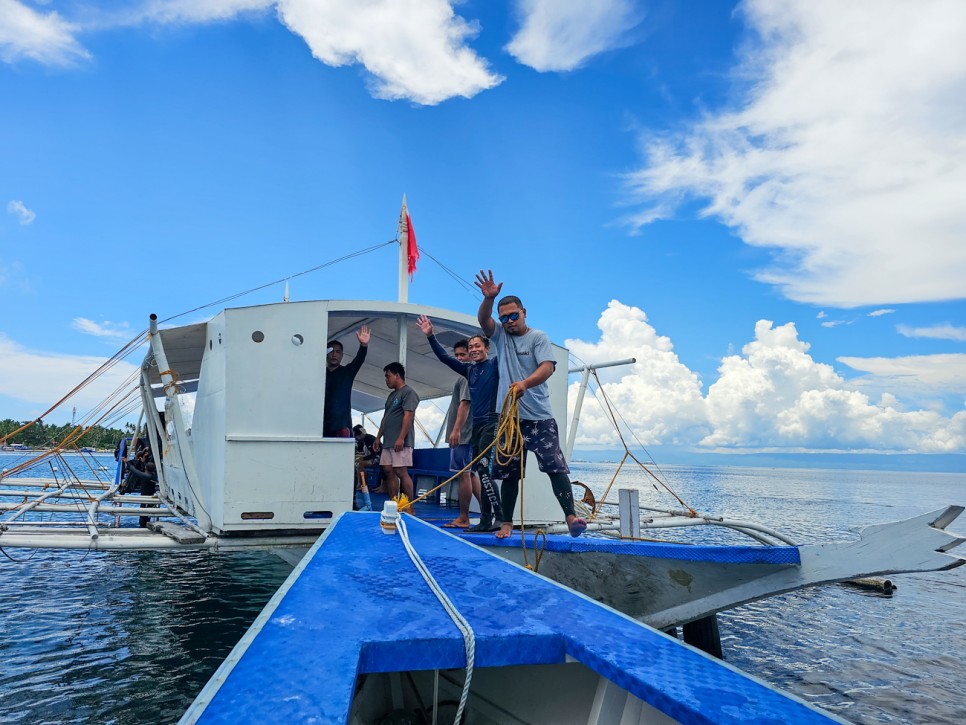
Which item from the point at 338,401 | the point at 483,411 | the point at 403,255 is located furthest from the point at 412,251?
the point at 483,411

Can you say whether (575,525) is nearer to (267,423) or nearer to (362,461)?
(267,423)

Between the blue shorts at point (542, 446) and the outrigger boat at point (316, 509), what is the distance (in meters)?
0.53

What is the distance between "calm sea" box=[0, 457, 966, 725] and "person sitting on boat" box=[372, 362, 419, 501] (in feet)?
7.71

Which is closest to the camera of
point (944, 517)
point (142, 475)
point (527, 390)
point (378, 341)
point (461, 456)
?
point (944, 517)

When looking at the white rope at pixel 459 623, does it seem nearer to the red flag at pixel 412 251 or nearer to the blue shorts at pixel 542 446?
the blue shorts at pixel 542 446

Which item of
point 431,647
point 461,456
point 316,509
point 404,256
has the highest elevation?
point 404,256

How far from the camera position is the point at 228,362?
6.20 metres

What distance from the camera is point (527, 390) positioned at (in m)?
4.73

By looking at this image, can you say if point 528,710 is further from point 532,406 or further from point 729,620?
point 729,620

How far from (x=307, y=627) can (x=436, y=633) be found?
410mm

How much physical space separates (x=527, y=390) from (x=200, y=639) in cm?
440

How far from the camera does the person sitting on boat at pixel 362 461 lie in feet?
27.8

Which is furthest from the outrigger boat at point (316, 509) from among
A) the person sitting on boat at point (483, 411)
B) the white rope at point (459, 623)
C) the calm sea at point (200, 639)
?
the white rope at point (459, 623)

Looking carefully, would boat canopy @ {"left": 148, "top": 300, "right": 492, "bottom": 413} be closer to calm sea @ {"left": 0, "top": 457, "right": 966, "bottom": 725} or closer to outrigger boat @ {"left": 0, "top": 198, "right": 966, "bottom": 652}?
outrigger boat @ {"left": 0, "top": 198, "right": 966, "bottom": 652}
